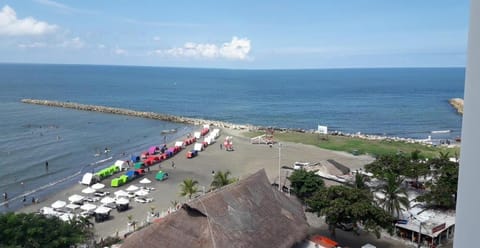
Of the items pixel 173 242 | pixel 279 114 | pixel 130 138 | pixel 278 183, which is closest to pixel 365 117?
pixel 279 114

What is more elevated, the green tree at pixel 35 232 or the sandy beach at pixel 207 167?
the green tree at pixel 35 232

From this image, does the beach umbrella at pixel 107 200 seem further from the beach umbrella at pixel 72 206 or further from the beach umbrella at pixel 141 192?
the beach umbrella at pixel 141 192

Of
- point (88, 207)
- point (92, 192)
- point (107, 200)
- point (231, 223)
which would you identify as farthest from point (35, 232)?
point (92, 192)

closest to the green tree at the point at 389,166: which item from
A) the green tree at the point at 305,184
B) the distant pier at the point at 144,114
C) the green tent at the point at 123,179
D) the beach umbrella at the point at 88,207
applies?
the green tree at the point at 305,184

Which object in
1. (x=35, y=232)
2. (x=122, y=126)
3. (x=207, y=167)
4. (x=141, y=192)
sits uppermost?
(x=35, y=232)

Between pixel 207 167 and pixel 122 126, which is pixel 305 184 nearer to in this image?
pixel 207 167

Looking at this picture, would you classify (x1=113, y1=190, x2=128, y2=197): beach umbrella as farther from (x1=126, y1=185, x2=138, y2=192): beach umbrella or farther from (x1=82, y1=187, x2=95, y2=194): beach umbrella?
(x1=82, y1=187, x2=95, y2=194): beach umbrella
